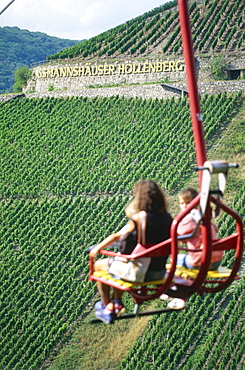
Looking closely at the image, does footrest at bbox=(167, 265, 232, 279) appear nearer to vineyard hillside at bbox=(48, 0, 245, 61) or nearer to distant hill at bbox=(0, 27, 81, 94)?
vineyard hillside at bbox=(48, 0, 245, 61)

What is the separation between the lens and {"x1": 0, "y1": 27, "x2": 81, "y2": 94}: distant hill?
290 ft

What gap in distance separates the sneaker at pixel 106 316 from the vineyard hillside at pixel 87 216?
11.9 meters

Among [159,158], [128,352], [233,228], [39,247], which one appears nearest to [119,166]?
[159,158]

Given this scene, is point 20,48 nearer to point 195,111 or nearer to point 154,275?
point 154,275

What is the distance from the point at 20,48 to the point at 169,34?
225 feet

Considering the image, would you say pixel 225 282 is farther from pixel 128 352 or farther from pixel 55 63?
pixel 55 63

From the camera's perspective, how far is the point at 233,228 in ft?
65.2

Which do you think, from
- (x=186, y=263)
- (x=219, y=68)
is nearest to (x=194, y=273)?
(x=186, y=263)

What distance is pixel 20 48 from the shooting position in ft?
323

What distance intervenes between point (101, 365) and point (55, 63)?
19378 millimetres

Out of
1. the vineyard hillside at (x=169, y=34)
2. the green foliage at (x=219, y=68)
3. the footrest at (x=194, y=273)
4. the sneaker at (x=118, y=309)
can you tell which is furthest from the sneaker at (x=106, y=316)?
the vineyard hillside at (x=169, y=34)

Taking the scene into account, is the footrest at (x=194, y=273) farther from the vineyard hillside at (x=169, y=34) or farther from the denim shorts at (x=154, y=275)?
the vineyard hillside at (x=169, y=34)

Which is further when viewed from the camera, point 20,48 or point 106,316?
point 20,48

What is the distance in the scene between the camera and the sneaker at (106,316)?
5.17 metres
